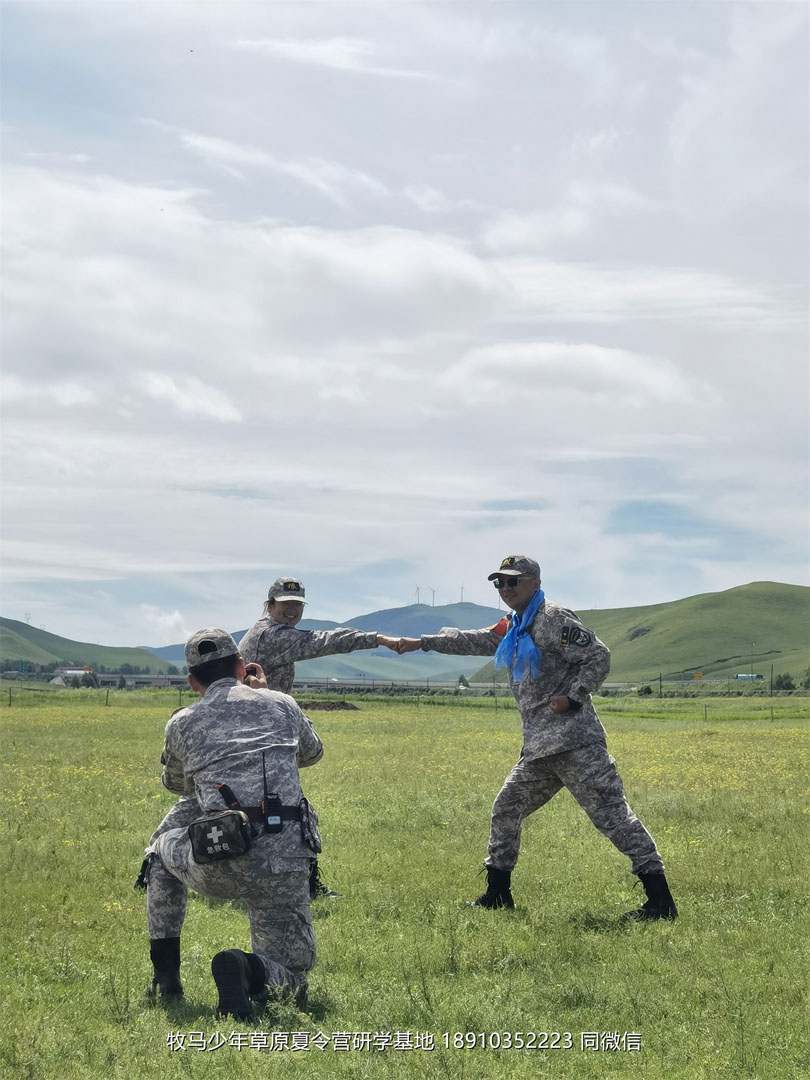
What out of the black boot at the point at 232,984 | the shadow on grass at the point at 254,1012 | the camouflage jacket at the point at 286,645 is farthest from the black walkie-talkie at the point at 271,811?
the camouflage jacket at the point at 286,645

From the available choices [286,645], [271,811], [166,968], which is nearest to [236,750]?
[271,811]

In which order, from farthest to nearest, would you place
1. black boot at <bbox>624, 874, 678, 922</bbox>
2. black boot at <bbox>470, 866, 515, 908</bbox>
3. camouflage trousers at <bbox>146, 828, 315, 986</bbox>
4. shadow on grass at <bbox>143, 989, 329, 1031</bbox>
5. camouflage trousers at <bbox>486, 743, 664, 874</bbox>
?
black boot at <bbox>470, 866, 515, 908</bbox>, camouflage trousers at <bbox>486, 743, 664, 874</bbox>, black boot at <bbox>624, 874, 678, 922</bbox>, camouflage trousers at <bbox>146, 828, 315, 986</bbox>, shadow on grass at <bbox>143, 989, 329, 1031</bbox>

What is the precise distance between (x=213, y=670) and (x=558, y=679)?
3884 millimetres

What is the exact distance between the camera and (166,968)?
23.3 feet

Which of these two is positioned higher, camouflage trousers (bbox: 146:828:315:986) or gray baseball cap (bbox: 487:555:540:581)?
gray baseball cap (bbox: 487:555:540:581)

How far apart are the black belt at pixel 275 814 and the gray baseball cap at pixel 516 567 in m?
3.81

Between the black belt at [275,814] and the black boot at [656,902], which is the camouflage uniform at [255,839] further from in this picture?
the black boot at [656,902]

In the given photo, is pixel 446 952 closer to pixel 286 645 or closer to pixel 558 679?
pixel 558 679

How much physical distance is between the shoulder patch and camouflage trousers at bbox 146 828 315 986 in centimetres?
370

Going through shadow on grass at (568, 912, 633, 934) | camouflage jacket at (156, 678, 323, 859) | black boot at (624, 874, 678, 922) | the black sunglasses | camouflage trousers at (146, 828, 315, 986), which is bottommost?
shadow on grass at (568, 912, 633, 934)

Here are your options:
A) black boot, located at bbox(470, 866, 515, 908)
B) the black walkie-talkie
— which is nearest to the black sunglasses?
black boot, located at bbox(470, 866, 515, 908)

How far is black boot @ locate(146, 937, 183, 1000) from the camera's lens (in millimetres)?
7074

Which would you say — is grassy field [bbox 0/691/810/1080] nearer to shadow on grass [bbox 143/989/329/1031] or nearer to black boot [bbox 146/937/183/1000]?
shadow on grass [bbox 143/989/329/1031]

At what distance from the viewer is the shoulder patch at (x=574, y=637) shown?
9.80m
